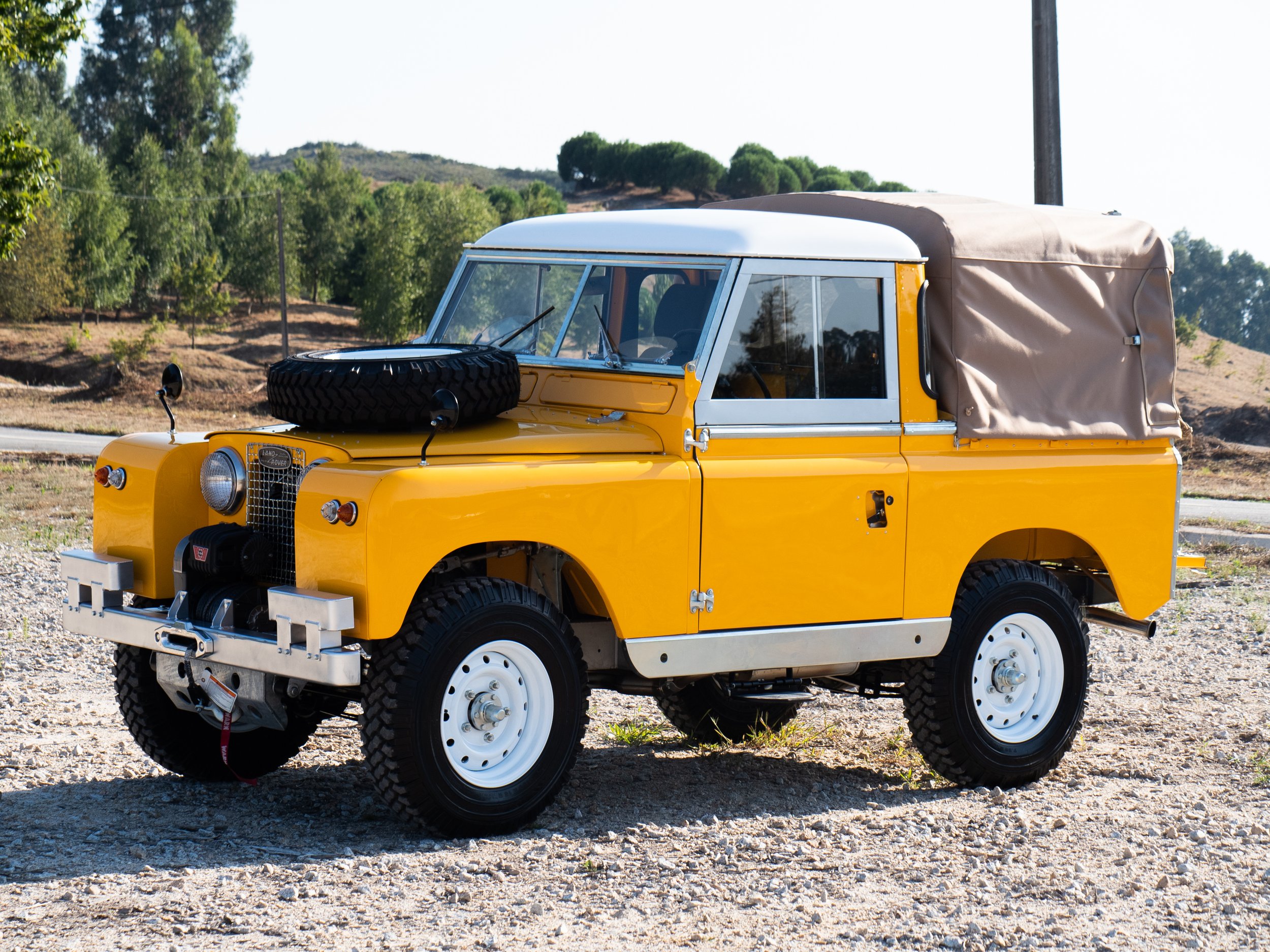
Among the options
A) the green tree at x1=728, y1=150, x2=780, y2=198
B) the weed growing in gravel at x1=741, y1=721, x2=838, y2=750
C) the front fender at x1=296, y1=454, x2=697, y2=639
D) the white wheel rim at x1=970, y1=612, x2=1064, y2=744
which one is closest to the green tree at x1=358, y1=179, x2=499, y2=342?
the green tree at x1=728, y1=150, x2=780, y2=198

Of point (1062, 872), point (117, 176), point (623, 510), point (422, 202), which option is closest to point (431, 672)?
point (623, 510)

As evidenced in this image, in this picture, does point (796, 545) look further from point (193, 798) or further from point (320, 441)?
point (193, 798)

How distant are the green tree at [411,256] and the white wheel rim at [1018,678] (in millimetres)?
53702

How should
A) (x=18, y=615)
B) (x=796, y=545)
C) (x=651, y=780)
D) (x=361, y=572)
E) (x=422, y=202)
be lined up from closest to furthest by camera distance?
(x=361, y=572) < (x=796, y=545) < (x=651, y=780) < (x=18, y=615) < (x=422, y=202)

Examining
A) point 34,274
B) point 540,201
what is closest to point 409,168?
point 540,201

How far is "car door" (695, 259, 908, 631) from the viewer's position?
19.5 feet

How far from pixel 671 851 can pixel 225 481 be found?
2.39m

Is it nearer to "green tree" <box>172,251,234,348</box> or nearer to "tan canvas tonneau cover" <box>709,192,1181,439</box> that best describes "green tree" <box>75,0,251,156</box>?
"green tree" <box>172,251,234,348</box>

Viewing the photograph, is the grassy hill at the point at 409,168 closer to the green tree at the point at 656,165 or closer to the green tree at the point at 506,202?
the green tree at the point at 656,165

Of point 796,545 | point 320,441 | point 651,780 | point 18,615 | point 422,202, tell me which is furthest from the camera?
point 422,202

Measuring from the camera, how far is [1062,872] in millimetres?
5281

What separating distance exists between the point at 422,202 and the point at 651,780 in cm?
6454

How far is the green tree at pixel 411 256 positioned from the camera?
6075 centimetres

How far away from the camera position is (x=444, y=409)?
5184mm
